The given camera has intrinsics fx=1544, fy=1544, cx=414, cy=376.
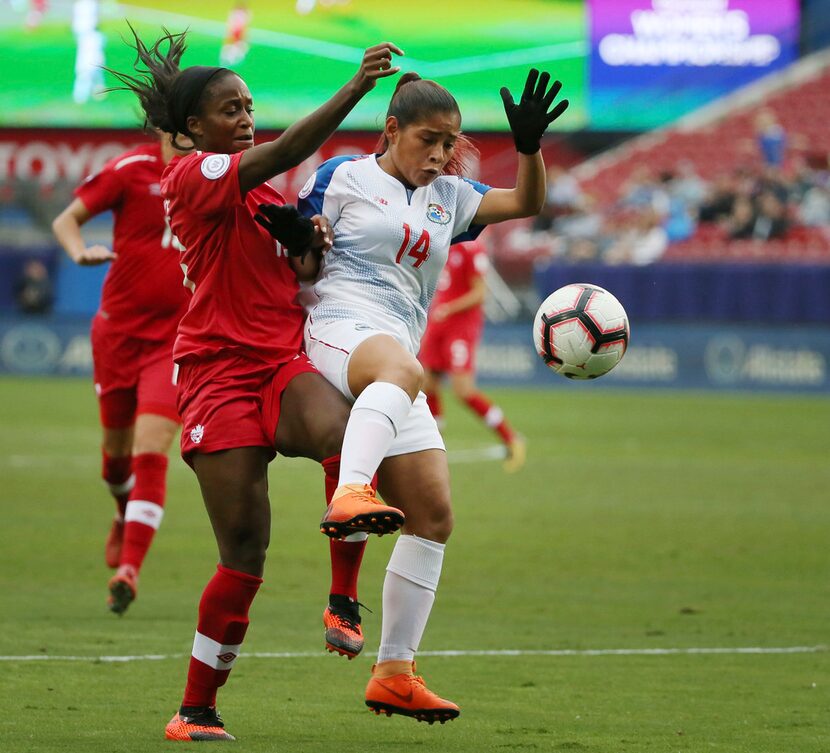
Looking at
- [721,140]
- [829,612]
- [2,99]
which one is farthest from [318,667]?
[2,99]

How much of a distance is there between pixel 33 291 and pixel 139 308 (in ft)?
63.7

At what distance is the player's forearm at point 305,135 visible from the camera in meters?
4.91

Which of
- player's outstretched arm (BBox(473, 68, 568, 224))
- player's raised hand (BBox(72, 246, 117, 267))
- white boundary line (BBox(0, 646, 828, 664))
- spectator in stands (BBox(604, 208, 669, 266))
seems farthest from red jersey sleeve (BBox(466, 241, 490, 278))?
player's outstretched arm (BBox(473, 68, 568, 224))

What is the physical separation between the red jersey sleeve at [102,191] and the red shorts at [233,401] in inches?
118

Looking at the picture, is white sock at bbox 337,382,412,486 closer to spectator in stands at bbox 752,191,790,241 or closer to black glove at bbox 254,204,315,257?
black glove at bbox 254,204,315,257

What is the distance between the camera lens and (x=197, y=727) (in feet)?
17.1

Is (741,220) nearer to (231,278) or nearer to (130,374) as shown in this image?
(130,374)

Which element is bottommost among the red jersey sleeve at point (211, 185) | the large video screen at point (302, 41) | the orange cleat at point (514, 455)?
the orange cleat at point (514, 455)

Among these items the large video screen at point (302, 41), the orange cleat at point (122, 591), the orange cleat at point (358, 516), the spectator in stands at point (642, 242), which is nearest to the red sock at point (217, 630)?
the orange cleat at point (358, 516)

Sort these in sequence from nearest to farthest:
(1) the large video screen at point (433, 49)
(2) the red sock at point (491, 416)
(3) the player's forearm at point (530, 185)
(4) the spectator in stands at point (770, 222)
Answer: (3) the player's forearm at point (530, 185)
(2) the red sock at point (491, 416)
(4) the spectator in stands at point (770, 222)
(1) the large video screen at point (433, 49)

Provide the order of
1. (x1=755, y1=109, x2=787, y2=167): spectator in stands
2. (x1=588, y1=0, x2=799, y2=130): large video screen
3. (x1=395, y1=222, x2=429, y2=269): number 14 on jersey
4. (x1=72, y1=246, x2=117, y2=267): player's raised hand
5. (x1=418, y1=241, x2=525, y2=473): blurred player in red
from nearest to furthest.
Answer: (x1=395, y1=222, x2=429, y2=269): number 14 on jersey, (x1=72, y1=246, x2=117, y2=267): player's raised hand, (x1=418, y1=241, x2=525, y2=473): blurred player in red, (x1=755, y1=109, x2=787, y2=167): spectator in stands, (x1=588, y1=0, x2=799, y2=130): large video screen

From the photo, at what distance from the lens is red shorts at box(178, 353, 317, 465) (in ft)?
17.1

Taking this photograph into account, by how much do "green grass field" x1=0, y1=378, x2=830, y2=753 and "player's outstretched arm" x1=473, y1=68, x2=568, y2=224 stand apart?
6.09 feet

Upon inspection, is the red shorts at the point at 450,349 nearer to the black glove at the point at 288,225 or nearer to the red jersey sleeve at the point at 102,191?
the red jersey sleeve at the point at 102,191
